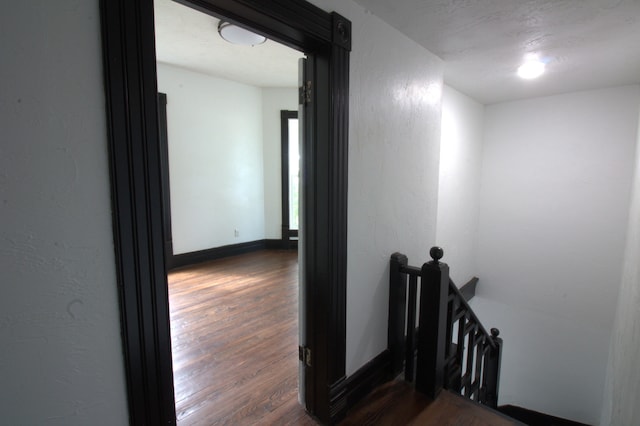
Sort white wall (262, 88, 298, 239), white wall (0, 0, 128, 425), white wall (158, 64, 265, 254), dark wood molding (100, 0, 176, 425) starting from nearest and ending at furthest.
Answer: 1. white wall (0, 0, 128, 425)
2. dark wood molding (100, 0, 176, 425)
3. white wall (158, 64, 265, 254)
4. white wall (262, 88, 298, 239)

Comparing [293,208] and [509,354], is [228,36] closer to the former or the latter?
[293,208]

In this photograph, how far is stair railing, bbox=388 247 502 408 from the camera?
→ 1.83 meters

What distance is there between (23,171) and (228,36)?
253cm

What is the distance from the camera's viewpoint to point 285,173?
16.3ft

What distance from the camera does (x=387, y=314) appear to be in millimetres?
2047

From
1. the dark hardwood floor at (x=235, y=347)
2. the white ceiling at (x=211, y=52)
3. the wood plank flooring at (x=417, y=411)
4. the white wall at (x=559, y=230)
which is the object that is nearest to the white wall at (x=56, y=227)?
the dark hardwood floor at (x=235, y=347)

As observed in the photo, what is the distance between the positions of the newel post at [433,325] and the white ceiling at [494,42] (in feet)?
4.44

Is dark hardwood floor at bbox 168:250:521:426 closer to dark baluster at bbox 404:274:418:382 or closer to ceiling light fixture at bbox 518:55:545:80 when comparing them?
dark baluster at bbox 404:274:418:382

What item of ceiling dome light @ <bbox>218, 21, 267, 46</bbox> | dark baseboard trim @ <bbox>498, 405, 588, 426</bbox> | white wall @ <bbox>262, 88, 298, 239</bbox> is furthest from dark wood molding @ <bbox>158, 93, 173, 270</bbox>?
dark baseboard trim @ <bbox>498, 405, 588, 426</bbox>

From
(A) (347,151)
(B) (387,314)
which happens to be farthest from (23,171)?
(B) (387,314)

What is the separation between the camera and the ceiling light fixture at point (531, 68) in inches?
96.4

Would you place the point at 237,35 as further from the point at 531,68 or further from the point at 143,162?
the point at 531,68

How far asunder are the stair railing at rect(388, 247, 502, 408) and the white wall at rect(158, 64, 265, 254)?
10.2 ft

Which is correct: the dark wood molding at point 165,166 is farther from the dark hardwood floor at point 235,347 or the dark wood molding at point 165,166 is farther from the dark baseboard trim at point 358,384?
the dark baseboard trim at point 358,384
